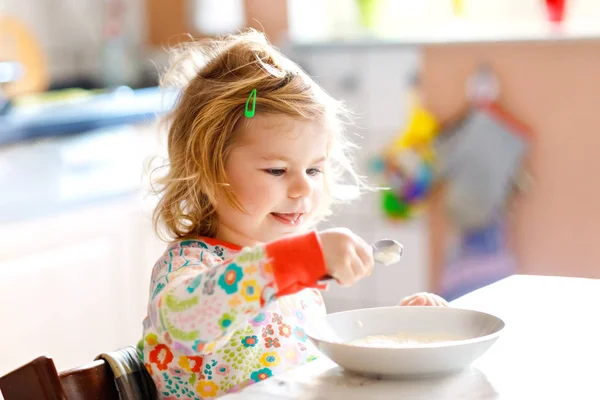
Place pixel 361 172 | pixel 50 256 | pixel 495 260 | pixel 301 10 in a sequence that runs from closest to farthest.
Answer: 1. pixel 50 256
2. pixel 495 260
3. pixel 361 172
4. pixel 301 10

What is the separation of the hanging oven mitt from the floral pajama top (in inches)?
69.2

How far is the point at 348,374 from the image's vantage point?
1.08 m

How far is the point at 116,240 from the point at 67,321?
0.29m

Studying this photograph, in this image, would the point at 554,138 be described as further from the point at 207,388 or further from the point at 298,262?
the point at 298,262

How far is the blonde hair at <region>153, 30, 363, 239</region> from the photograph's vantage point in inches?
55.5

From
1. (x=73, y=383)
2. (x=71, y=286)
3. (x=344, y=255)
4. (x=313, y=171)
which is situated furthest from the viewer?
(x=71, y=286)

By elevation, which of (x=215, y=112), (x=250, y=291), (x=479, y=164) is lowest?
(x=479, y=164)

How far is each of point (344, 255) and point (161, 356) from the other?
0.40 m

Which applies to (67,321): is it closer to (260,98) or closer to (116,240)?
(116,240)

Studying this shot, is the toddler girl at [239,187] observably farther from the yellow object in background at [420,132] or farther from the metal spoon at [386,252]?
the yellow object in background at [420,132]

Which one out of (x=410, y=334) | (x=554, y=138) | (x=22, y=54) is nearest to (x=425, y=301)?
(x=410, y=334)

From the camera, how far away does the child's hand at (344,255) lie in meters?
1.04

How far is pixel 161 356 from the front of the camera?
1322 millimetres

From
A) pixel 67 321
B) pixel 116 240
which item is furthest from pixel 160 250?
pixel 67 321
